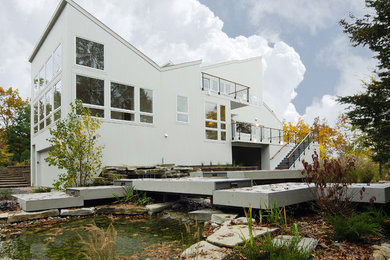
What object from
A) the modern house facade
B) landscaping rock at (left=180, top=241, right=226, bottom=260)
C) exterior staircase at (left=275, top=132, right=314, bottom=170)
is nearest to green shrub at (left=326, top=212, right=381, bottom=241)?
landscaping rock at (left=180, top=241, right=226, bottom=260)

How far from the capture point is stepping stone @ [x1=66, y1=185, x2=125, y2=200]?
7949 millimetres

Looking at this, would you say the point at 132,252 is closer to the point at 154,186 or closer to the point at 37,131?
the point at 154,186

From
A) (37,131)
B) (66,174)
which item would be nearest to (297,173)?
(66,174)

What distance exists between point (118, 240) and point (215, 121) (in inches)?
470

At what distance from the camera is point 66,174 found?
10680mm

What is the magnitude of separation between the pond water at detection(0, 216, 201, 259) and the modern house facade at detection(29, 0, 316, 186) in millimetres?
5604

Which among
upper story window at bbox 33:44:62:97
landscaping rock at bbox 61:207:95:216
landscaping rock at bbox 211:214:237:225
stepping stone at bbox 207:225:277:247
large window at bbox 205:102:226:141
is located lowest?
landscaping rock at bbox 61:207:95:216

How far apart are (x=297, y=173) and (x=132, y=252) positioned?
825cm

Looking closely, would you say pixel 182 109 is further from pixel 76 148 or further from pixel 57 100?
pixel 76 148

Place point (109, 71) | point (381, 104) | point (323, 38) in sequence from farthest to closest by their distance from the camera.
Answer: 1. point (109, 71)
2. point (323, 38)
3. point (381, 104)

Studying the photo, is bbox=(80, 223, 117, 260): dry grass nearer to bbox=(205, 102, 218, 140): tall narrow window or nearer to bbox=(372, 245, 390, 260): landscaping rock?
bbox=(372, 245, 390, 260): landscaping rock


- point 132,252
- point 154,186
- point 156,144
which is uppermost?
point 156,144

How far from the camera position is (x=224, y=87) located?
18.5 meters

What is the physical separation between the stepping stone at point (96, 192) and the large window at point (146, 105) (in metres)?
4.79
